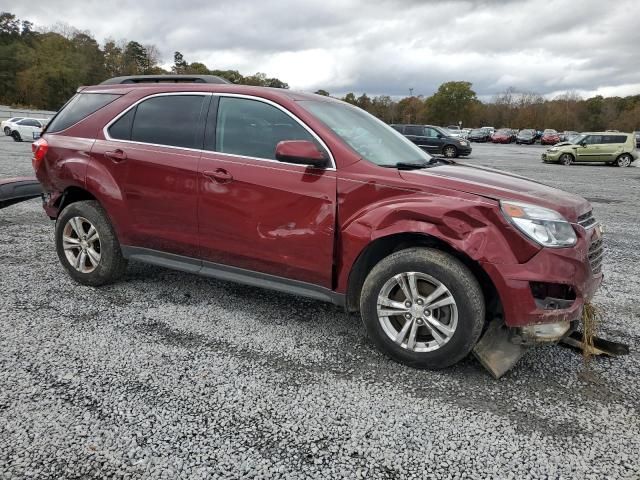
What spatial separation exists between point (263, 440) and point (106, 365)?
4.13ft

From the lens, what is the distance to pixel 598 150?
23453 mm

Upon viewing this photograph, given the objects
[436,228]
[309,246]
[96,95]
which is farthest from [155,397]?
[96,95]

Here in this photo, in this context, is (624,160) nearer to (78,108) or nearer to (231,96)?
(231,96)

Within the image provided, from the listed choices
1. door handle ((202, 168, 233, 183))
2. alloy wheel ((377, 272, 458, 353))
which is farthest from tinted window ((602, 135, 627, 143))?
door handle ((202, 168, 233, 183))

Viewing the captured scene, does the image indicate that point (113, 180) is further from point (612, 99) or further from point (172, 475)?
point (612, 99)

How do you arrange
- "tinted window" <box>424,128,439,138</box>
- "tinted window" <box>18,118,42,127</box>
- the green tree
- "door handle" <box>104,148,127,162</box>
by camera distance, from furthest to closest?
the green tree < "tinted window" <box>18,118,42,127</box> < "tinted window" <box>424,128,439,138</box> < "door handle" <box>104,148,127,162</box>

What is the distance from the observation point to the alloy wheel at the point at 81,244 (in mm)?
4270

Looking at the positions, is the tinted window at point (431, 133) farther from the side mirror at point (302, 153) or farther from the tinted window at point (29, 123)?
the side mirror at point (302, 153)

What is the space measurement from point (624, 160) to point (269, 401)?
25.7 m

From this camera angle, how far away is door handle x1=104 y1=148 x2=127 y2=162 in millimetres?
3990

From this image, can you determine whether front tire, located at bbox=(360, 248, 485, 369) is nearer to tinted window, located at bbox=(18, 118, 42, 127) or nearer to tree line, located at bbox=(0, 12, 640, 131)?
tinted window, located at bbox=(18, 118, 42, 127)

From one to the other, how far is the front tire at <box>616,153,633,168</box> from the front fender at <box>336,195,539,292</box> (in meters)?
24.6

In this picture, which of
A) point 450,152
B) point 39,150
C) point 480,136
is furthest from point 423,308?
point 480,136

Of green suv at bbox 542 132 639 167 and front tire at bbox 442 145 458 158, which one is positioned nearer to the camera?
green suv at bbox 542 132 639 167
